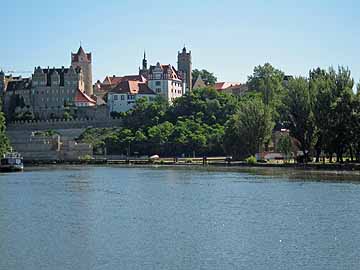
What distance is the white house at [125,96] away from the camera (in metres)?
117

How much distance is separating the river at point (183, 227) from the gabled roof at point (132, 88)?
70.6 metres

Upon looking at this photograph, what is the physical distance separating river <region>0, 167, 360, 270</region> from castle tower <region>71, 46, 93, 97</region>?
81539 millimetres

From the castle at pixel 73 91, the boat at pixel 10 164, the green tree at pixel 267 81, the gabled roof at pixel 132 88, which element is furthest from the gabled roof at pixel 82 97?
the boat at pixel 10 164

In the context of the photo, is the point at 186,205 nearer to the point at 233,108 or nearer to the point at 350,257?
the point at 350,257

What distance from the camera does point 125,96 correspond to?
11694 centimetres

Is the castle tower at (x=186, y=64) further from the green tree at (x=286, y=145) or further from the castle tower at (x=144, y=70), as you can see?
the green tree at (x=286, y=145)

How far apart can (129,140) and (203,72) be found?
58054mm

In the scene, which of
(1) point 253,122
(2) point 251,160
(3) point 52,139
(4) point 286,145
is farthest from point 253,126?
(3) point 52,139

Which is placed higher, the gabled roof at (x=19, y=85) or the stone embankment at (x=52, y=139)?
the gabled roof at (x=19, y=85)

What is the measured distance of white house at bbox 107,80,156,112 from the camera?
11706 cm

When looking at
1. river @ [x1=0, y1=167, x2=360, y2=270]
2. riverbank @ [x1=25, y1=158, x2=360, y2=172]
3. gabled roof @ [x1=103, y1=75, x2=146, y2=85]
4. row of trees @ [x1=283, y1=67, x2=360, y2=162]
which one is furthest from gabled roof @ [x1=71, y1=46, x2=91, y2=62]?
river @ [x1=0, y1=167, x2=360, y2=270]

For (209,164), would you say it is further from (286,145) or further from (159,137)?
(159,137)

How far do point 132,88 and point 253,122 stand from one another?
47807mm

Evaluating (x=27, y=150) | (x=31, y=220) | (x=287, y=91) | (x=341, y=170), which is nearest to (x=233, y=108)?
(x=27, y=150)
